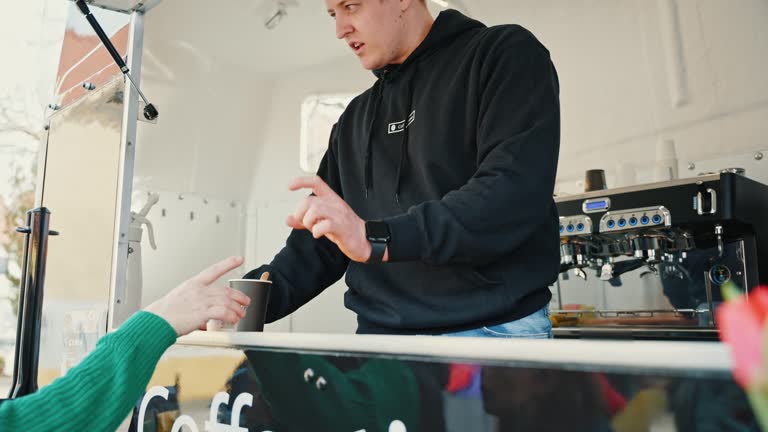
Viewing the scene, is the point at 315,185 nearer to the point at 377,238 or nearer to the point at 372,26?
the point at 377,238

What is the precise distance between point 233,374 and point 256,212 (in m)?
2.51

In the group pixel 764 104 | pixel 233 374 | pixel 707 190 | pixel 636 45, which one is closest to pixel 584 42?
pixel 636 45

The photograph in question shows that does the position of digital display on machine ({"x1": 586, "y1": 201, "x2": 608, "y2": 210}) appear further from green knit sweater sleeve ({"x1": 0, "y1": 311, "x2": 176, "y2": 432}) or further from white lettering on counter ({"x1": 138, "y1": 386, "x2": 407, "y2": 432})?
green knit sweater sleeve ({"x1": 0, "y1": 311, "x2": 176, "y2": 432})

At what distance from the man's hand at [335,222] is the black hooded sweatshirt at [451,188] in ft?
0.16

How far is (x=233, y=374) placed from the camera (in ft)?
3.43

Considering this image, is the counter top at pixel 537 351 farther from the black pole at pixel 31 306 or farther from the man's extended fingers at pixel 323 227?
the black pole at pixel 31 306

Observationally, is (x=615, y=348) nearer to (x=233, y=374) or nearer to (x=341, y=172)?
(x=233, y=374)

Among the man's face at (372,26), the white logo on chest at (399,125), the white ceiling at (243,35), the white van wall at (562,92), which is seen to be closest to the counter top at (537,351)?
the white logo on chest at (399,125)

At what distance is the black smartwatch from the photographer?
984 millimetres

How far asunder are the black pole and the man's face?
50.0 inches

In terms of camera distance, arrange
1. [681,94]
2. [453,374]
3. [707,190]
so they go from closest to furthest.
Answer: [453,374] → [707,190] → [681,94]

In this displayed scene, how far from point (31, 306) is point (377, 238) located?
1586mm

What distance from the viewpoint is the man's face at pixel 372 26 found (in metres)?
1.45

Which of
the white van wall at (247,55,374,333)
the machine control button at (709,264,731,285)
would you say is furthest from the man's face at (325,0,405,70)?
the white van wall at (247,55,374,333)
